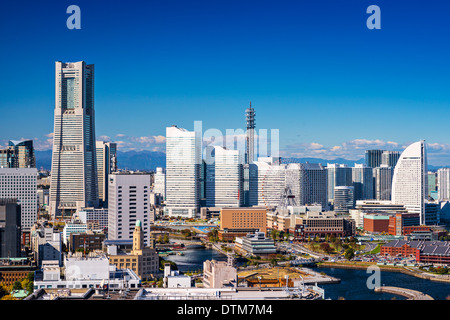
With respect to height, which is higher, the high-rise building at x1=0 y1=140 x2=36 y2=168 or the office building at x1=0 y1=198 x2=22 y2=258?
the high-rise building at x1=0 y1=140 x2=36 y2=168

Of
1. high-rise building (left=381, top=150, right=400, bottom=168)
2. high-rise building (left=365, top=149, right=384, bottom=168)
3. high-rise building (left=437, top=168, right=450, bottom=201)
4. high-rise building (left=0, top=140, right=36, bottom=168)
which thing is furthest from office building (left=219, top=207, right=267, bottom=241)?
high-rise building (left=365, top=149, right=384, bottom=168)

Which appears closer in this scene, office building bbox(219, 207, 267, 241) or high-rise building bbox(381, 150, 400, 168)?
office building bbox(219, 207, 267, 241)

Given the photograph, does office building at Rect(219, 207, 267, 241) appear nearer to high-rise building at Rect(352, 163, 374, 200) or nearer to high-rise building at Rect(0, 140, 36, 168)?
high-rise building at Rect(0, 140, 36, 168)

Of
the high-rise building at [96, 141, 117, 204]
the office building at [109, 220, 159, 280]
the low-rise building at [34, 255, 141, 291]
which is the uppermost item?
the high-rise building at [96, 141, 117, 204]

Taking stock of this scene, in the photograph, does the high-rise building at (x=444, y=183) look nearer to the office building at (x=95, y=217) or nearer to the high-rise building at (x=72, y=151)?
the high-rise building at (x=72, y=151)

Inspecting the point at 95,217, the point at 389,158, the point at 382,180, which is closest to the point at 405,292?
the point at 95,217

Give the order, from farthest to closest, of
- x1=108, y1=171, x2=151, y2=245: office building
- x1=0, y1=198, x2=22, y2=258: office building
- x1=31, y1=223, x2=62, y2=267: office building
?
x1=108, y1=171, x2=151, y2=245: office building → x1=31, y1=223, x2=62, y2=267: office building → x1=0, y1=198, x2=22, y2=258: office building
